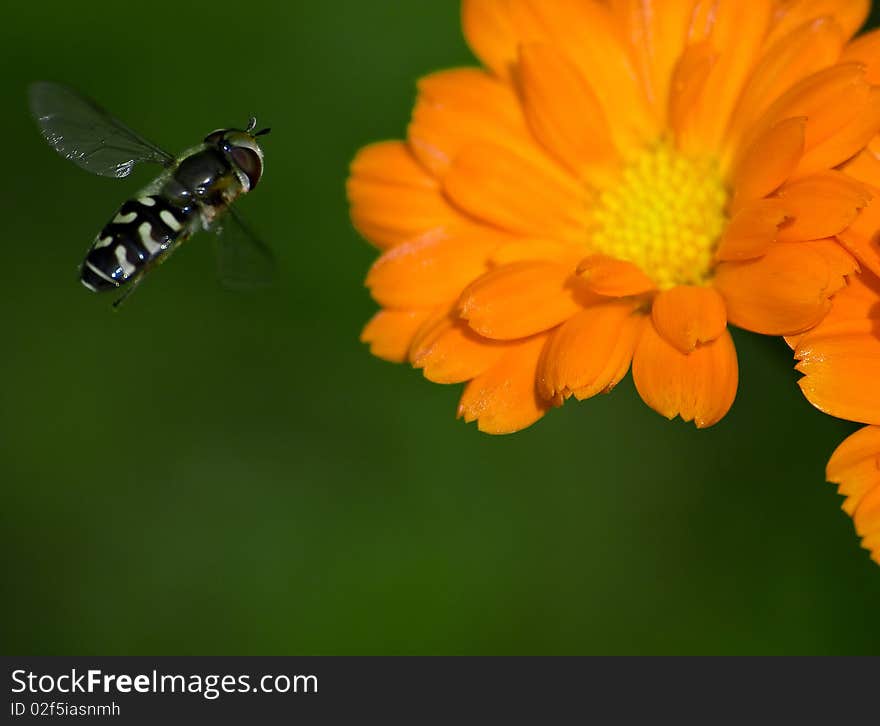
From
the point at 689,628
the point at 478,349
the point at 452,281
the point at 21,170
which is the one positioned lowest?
the point at 689,628

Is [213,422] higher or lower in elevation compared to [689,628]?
higher

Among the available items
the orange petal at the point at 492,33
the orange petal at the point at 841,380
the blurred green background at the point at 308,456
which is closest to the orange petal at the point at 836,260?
the orange petal at the point at 841,380

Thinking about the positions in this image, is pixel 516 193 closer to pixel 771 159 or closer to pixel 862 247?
pixel 771 159

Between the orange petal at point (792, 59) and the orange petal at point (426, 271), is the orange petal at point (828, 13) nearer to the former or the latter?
the orange petal at point (792, 59)

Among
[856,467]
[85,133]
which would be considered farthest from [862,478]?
[85,133]

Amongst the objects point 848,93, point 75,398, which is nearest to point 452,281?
point 848,93

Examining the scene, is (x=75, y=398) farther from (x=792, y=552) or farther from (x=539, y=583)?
(x=792, y=552)
